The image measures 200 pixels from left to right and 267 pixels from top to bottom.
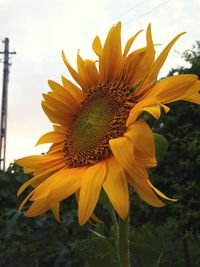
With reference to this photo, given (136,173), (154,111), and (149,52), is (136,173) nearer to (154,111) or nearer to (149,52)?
(154,111)

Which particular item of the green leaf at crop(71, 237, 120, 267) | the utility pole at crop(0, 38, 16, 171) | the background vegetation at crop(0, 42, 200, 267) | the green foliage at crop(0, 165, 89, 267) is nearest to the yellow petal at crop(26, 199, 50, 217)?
the green leaf at crop(71, 237, 120, 267)

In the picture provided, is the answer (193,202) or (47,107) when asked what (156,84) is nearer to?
(47,107)

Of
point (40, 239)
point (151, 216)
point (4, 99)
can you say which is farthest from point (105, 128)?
point (4, 99)

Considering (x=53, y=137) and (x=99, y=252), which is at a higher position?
(x=53, y=137)

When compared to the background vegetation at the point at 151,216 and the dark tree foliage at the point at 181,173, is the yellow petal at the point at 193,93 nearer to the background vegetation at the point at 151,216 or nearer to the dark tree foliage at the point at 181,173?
the background vegetation at the point at 151,216

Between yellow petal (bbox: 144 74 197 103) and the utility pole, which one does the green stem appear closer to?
yellow petal (bbox: 144 74 197 103)

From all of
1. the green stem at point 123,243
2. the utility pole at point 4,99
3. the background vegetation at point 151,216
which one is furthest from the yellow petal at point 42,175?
the utility pole at point 4,99
